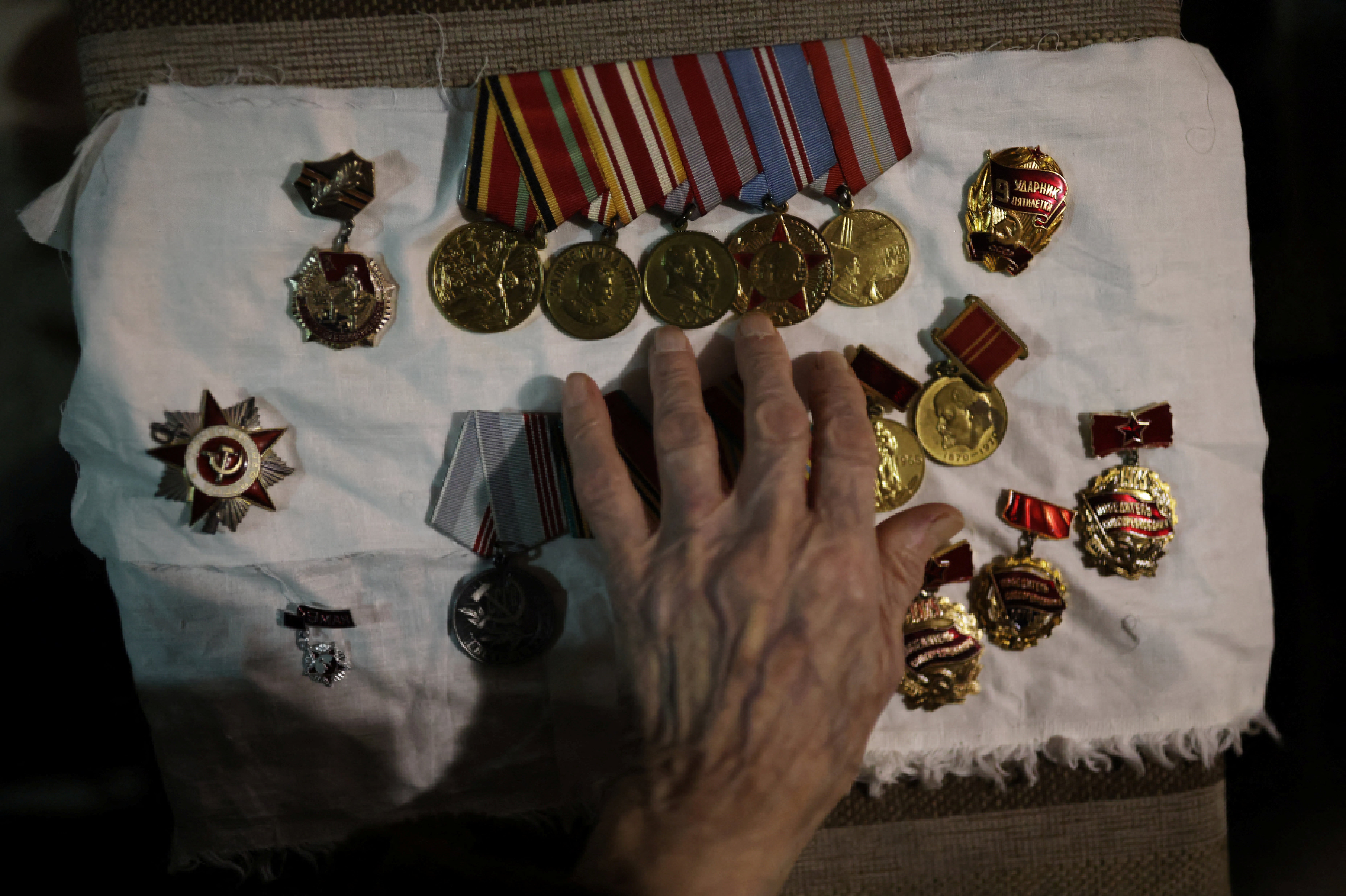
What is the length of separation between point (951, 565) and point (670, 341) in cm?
67

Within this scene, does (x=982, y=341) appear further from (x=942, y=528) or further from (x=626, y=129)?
(x=626, y=129)

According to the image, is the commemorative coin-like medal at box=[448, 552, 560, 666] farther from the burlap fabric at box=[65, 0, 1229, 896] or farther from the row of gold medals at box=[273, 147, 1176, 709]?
the burlap fabric at box=[65, 0, 1229, 896]

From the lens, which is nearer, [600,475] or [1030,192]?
[600,475]

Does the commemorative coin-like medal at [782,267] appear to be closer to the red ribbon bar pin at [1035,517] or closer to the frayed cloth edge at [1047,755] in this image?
the red ribbon bar pin at [1035,517]

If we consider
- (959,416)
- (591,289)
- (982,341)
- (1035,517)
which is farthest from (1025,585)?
(591,289)

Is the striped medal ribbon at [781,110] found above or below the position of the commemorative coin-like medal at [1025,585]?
above

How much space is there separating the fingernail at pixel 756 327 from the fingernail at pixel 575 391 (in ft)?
0.95

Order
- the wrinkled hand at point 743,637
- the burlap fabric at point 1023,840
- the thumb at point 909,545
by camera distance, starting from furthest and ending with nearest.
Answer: the burlap fabric at point 1023,840 < the thumb at point 909,545 < the wrinkled hand at point 743,637

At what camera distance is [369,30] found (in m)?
1.34

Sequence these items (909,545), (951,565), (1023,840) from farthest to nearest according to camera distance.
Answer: (1023,840), (951,565), (909,545)

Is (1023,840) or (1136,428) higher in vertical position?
(1136,428)

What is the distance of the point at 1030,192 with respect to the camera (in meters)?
1.35

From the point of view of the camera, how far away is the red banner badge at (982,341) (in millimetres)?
1364

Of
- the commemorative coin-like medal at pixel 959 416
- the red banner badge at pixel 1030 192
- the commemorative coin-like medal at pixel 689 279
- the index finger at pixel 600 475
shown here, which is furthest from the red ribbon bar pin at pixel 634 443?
the red banner badge at pixel 1030 192
